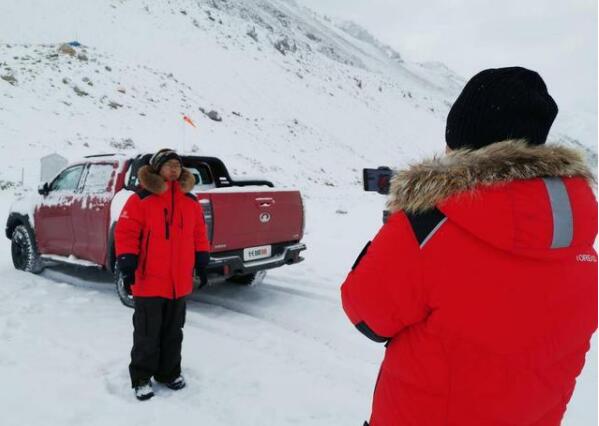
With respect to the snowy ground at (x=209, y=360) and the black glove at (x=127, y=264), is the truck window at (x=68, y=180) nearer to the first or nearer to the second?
the snowy ground at (x=209, y=360)

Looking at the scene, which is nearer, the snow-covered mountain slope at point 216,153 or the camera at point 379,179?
the camera at point 379,179

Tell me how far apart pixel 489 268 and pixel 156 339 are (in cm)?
272

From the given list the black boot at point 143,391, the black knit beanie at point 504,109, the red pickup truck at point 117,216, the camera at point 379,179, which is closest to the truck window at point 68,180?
the red pickup truck at point 117,216

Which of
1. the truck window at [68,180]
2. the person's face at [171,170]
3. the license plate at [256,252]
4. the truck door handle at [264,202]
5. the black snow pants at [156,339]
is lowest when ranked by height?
the black snow pants at [156,339]

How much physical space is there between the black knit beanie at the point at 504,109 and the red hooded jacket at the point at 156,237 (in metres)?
2.43

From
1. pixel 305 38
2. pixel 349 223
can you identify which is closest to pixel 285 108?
pixel 349 223

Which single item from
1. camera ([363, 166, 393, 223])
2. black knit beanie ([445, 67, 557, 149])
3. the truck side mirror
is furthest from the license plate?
black knit beanie ([445, 67, 557, 149])

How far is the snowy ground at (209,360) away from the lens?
3.10 metres

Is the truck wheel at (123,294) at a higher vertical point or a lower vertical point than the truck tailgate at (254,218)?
lower

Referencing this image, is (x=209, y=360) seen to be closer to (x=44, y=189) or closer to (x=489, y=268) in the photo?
(x=489, y=268)

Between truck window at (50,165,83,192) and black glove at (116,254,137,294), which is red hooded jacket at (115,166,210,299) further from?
truck window at (50,165,83,192)

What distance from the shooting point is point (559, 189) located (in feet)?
4.10

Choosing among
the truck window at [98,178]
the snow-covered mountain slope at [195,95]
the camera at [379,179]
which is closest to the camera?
the camera at [379,179]

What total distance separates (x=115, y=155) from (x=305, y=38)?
51186mm
